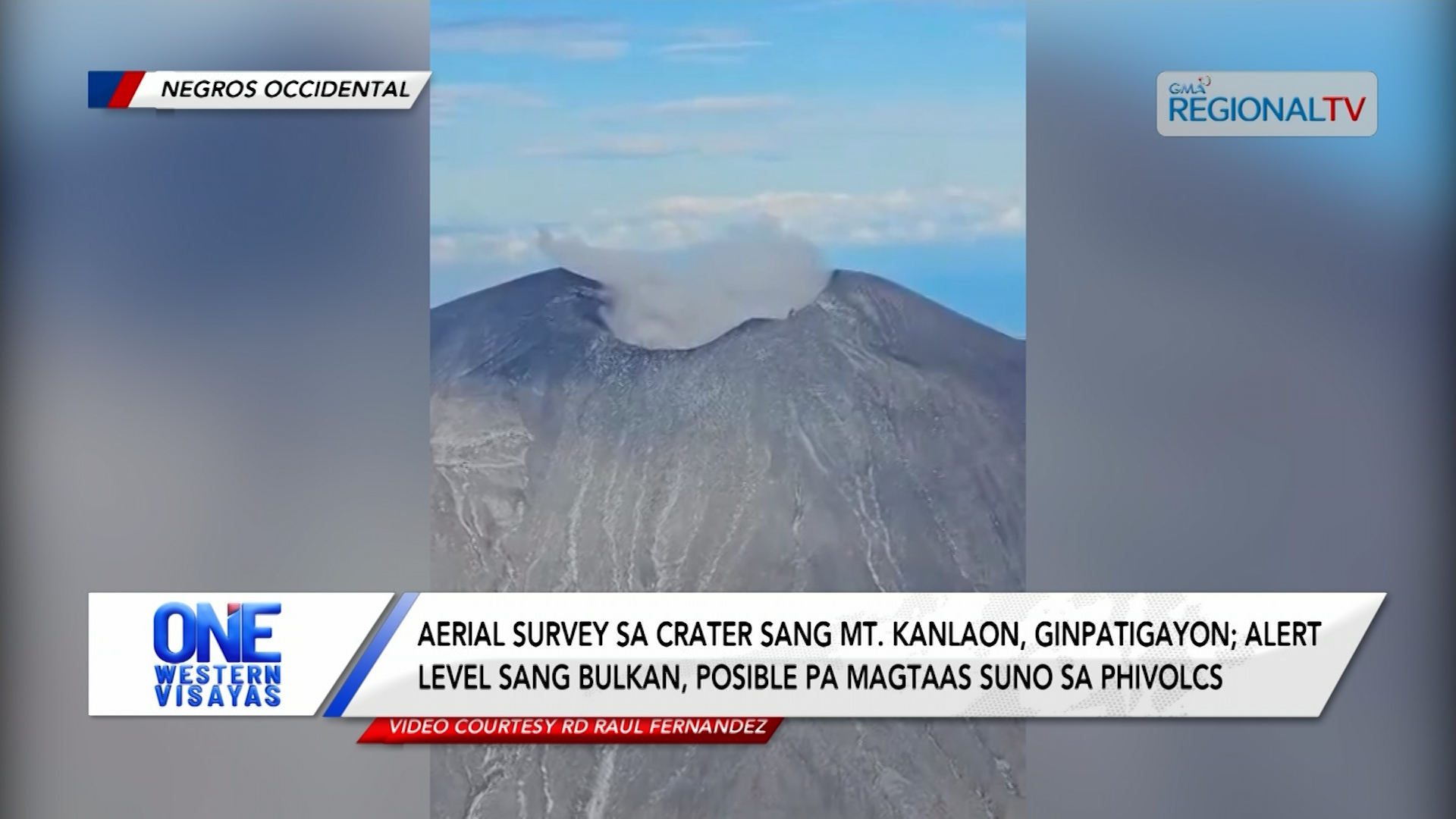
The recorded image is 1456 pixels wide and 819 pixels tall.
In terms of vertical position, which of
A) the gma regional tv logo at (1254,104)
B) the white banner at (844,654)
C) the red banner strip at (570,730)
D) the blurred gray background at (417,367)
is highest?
the gma regional tv logo at (1254,104)

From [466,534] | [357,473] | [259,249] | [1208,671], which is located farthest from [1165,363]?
[259,249]

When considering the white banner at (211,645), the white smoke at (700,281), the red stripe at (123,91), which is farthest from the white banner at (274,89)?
the white banner at (211,645)

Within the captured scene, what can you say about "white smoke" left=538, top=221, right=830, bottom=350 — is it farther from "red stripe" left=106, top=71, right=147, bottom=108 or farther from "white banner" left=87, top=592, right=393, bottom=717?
"red stripe" left=106, top=71, right=147, bottom=108

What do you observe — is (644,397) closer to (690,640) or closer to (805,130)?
(690,640)

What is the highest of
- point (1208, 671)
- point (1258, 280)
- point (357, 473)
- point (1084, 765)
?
point (1258, 280)

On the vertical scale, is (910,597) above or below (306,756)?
above

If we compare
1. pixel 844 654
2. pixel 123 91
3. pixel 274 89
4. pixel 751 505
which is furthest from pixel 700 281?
pixel 123 91

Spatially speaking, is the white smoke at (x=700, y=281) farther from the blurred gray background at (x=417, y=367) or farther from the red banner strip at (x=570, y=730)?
the red banner strip at (x=570, y=730)
